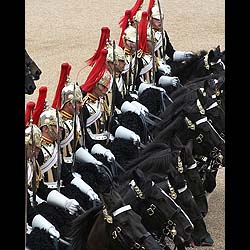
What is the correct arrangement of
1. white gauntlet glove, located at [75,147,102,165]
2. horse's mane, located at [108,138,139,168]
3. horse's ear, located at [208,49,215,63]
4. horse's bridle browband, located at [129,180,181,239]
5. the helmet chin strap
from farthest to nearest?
horse's ear, located at [208,49,215,63] < horse's mane, located at [108,138,139,168] < white gauntlet glove, located at [75,147,102,165] < the helmet chin strap < horse's bridle browband, located at [129,180,181,239]

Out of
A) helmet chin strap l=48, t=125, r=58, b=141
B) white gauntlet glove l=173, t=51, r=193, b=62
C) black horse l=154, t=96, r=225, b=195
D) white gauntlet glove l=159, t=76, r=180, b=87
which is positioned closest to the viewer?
helmet chin strap l=48, t=125, r=58, b=141

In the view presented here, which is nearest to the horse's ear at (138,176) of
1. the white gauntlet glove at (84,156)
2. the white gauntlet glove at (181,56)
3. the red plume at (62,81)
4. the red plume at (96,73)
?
the white gauntlet glove at (84,156)

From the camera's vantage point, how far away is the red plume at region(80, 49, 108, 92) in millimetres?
8391

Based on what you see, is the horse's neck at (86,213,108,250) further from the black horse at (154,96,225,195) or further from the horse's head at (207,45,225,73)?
the horse's head at (207,45,225,73)

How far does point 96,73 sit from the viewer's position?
333 inches

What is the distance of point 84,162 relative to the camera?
24.8 feet

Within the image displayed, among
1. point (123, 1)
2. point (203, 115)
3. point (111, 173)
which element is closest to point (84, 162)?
point (111, 173)

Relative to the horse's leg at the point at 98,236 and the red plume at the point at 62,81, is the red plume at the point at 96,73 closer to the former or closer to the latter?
the red plume at the point at 62,81

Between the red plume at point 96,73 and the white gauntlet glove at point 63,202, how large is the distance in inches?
60.3

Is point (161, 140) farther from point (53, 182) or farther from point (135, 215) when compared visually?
point (135, 215)

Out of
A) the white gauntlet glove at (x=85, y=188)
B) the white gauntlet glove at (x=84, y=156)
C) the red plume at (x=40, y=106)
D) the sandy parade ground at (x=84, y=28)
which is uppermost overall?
the red plume at (x=40, y=106)

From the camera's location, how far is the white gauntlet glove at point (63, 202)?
6871 mm

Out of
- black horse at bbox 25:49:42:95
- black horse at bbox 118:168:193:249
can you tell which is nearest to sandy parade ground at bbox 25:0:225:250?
black horse at bbox 25:49:42:95

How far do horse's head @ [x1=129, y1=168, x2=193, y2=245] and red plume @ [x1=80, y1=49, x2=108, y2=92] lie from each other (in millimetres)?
1711
